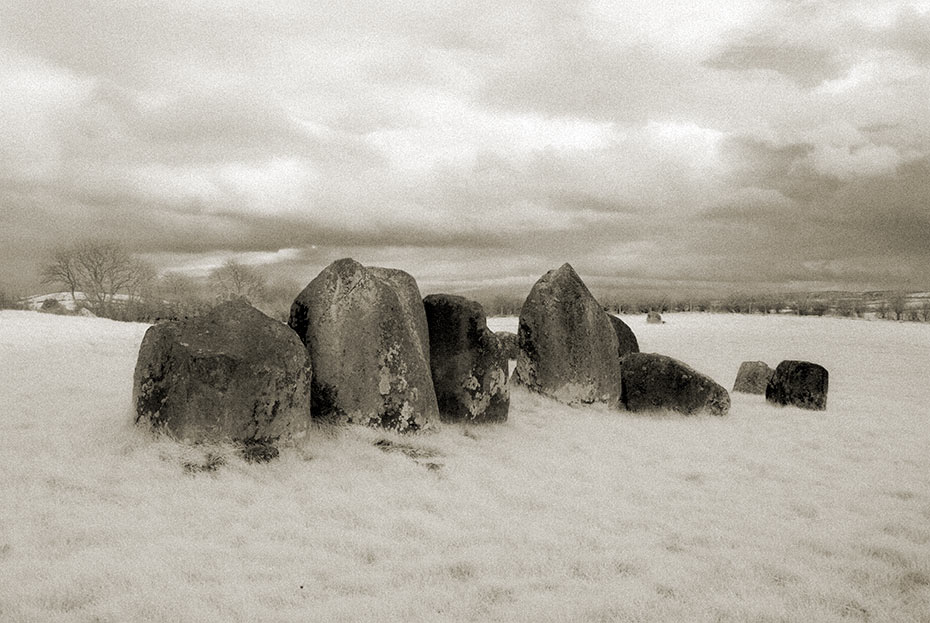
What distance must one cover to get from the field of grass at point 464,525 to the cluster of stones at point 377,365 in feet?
1.32

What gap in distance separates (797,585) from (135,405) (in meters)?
6.74

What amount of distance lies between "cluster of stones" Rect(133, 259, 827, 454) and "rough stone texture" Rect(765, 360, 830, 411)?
288cm

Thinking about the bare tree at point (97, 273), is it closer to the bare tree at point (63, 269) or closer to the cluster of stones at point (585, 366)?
the bare tree at point (63, 269)

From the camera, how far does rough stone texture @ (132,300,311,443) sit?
256 inches

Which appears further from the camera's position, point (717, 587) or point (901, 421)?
point (901, 421)

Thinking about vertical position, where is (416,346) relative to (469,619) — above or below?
above

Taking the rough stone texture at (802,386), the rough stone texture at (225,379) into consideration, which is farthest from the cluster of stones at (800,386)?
the rough stone texture at (225,379)

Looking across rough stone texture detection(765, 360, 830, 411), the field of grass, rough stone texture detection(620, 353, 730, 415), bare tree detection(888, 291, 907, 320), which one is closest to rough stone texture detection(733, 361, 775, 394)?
rough stone texture detection(765, 360, 830, 411)

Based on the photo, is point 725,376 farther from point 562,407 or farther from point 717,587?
point 717,587

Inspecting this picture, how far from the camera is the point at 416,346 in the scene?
8227 mm

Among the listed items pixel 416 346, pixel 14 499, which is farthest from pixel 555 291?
pixel 14 499

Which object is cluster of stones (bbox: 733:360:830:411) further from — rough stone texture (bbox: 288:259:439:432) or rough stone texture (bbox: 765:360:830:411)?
rough stone texture (bbox: 288:259:439:432)

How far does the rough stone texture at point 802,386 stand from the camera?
13180 mm

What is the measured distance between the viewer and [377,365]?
7840 mm
